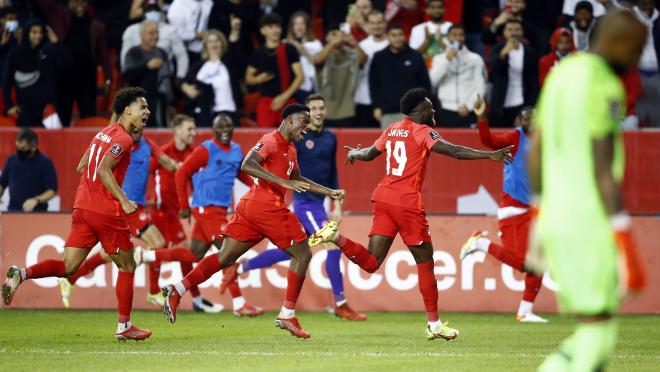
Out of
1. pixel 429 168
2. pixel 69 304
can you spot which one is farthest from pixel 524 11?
pixel 69 304

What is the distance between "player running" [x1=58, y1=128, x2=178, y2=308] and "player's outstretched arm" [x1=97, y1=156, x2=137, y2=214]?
361 centimetres

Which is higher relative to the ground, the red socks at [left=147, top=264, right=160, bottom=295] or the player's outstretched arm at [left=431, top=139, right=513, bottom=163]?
the player's outstretched arm at [left=431, top=139, right=513, bottom=163]

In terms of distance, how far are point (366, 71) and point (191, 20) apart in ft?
9.59

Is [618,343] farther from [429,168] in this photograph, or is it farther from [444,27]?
[444,27]

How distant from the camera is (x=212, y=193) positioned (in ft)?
49.5

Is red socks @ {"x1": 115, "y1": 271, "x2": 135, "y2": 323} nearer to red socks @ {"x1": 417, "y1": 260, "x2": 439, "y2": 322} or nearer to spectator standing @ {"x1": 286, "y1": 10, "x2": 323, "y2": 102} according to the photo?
red socks @ {"x1": 417, "y1": 260, "x2": 439, "y2": 322}

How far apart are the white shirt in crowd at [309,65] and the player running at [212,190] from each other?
311 cm

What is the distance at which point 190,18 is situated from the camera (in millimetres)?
18875

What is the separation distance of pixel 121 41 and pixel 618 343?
35.4 ft

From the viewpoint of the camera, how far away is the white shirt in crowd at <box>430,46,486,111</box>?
687 inches

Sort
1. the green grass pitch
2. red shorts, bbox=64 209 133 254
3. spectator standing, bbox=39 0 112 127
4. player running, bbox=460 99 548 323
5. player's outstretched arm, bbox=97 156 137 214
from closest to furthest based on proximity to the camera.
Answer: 1. the green grass pitch
2. player's outstretched arm, bbox=97 156 137 214
3. red shorts, bbox=64 209 133 254
4. player running, bbox=460 99 548 323
5. spectator standing, bbox=39 0 112 127

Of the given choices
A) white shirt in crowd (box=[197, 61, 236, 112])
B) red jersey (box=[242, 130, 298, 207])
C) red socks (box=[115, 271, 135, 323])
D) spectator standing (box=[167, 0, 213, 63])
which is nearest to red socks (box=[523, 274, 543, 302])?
red jersey (box=[242, 130, 298, 207])

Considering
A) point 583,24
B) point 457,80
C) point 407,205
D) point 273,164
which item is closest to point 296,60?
point 457,80

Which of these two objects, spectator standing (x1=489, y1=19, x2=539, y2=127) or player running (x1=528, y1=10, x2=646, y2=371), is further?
spectator standing (x1=489, y1=19, x2=539, y2=127)
